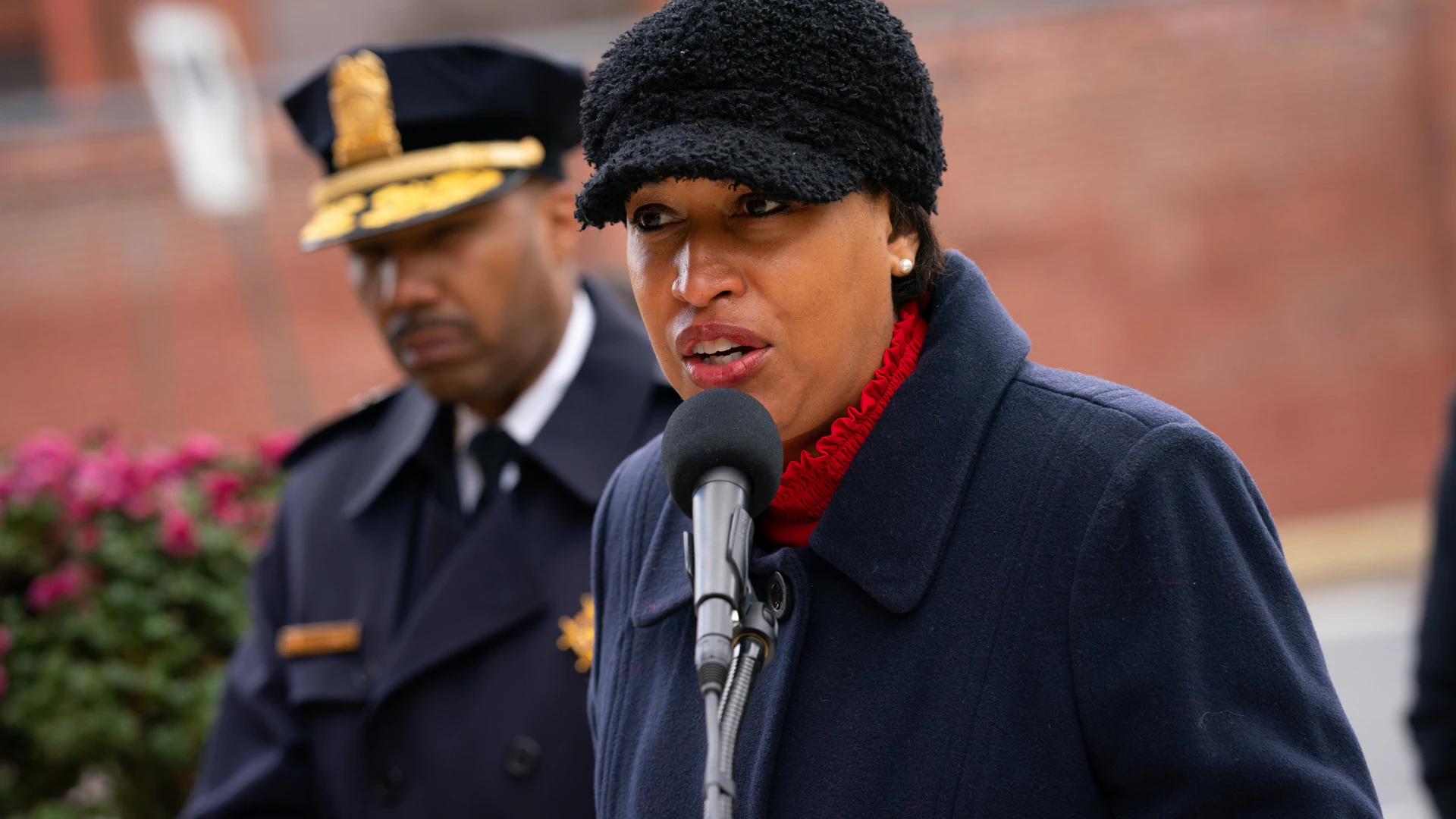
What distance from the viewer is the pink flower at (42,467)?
4.41m

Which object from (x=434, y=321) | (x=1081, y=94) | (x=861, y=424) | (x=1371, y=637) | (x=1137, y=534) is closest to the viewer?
(x=1137, y=534)

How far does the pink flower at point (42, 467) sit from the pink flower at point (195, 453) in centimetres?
31

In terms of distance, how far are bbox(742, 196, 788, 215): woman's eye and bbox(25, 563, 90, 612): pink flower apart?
3.45 metres

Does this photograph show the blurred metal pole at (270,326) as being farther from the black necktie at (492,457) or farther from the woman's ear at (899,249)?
the woman's ear at (899,249)

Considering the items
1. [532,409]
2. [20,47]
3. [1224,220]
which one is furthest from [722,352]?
[20,47]

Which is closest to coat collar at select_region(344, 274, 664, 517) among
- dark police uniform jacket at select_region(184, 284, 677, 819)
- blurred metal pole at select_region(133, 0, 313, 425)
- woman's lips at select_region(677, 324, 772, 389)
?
dark police uniform jacket at select_region(184, 284, 677, 819)

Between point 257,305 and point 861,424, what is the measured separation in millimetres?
12894

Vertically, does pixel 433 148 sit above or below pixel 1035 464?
above

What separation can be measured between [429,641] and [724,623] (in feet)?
5.19

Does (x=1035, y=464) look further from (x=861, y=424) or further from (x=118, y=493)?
(x=118, y=493)

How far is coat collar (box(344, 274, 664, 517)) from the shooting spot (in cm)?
282

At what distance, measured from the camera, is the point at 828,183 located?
1475 mm

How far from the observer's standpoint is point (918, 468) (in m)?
1.61

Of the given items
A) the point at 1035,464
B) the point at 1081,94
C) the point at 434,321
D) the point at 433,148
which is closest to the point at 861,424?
the point at 1035,464
